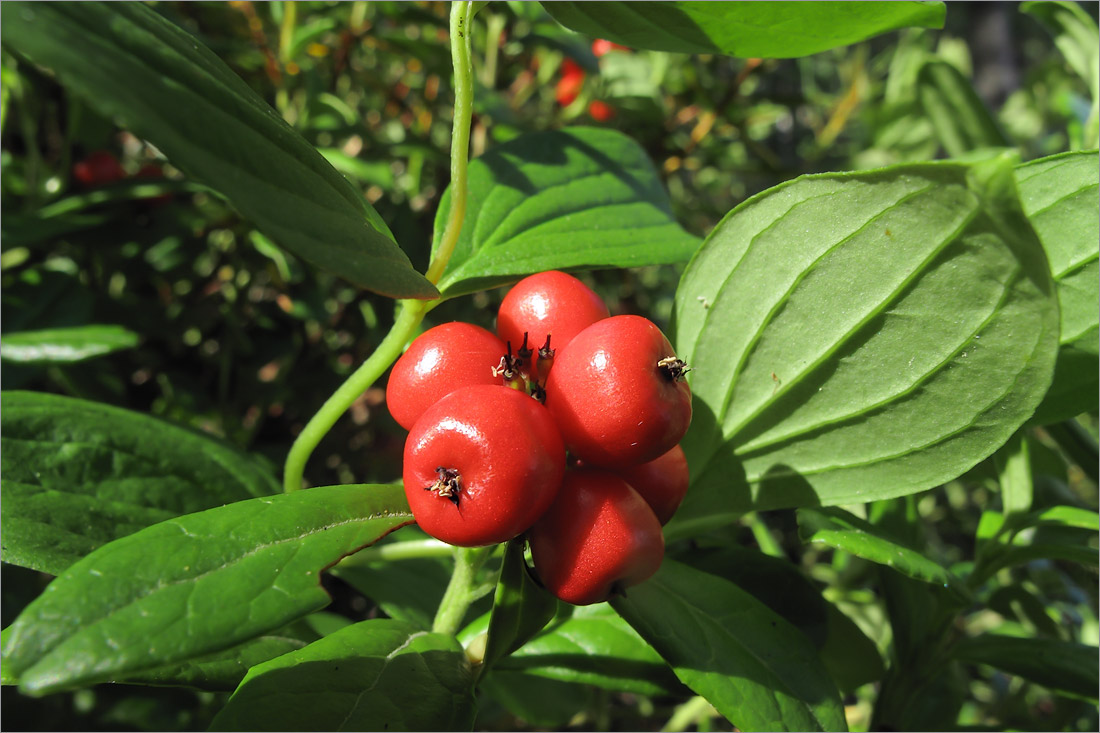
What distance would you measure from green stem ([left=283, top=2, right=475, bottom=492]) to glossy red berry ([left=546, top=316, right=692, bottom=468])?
23 cm

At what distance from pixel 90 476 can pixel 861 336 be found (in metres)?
1.01

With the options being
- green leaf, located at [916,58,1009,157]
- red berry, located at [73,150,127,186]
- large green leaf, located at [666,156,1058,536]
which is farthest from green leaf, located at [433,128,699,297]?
red berry, located at [73,150,127,186]

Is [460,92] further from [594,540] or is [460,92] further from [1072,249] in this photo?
[1072,249]

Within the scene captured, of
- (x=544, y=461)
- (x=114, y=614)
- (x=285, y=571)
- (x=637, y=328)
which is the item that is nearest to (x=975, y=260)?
(x=637, y=328)

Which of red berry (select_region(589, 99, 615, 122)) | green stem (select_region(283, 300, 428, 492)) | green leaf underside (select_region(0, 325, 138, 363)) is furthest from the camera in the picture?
red berry (select_region(589, 99, 615, 122))

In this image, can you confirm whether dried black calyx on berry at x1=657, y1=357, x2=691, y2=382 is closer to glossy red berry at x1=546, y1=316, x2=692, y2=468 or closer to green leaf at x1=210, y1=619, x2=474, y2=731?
glossy red berry at x1=546, y1=316, x2=692, y2=468

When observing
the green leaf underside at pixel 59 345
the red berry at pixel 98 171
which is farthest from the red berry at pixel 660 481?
the red berry at pixel 98 171

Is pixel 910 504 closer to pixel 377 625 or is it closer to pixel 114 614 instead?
pixel 377 625

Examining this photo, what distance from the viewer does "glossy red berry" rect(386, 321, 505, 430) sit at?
0.85 meters

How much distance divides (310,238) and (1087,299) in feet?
3.22

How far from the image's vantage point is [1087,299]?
101 cm

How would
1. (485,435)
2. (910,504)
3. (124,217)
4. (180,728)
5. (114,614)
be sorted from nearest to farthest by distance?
1. (114,614)
2. (485,435)
3. (910,504)
4. (180,728)
5. (124,217)

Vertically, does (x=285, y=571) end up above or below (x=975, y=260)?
below

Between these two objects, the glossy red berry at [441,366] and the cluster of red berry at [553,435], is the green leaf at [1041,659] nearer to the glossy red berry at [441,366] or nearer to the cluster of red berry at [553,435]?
the cluster of red berry at [553,435]
